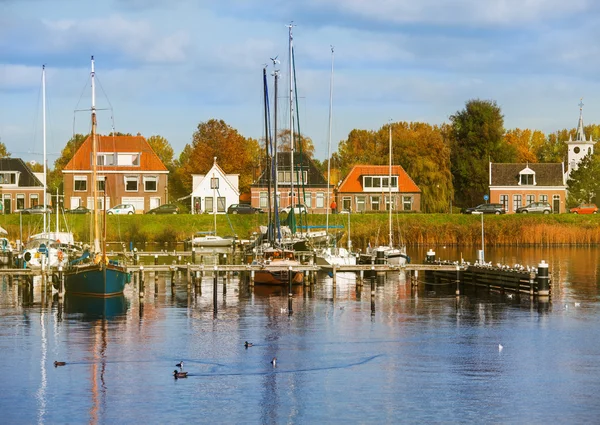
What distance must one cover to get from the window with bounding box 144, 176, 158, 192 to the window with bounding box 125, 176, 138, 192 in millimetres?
1315

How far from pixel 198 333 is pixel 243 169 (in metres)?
112

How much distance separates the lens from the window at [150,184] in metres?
138

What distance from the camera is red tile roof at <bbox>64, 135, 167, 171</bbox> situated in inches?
5399

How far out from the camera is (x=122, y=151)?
138500mm

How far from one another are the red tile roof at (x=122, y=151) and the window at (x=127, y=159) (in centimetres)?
48

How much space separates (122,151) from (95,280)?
76.4 m

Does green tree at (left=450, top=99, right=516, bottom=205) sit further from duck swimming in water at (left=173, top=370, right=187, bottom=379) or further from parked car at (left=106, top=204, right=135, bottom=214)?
duck swimming in water at (left=173, top=370, right=187, bottom=379)

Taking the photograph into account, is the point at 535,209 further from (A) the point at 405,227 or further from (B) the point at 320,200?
(B) the point at 320,200

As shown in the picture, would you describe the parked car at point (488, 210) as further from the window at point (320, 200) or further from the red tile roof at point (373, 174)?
the window at point (320, 200)

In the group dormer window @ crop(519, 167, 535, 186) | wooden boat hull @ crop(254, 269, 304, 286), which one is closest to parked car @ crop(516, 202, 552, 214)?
dormer window @ crop(519, 167, 535, 186)

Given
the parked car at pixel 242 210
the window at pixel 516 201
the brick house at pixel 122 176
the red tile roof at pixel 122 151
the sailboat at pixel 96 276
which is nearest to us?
the sailboat at pixel 96 276

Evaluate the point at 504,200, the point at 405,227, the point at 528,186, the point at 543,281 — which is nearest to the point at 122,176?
the point at 405,227

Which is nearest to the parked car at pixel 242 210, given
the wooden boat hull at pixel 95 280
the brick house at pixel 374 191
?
the brick house at pixel 374 191

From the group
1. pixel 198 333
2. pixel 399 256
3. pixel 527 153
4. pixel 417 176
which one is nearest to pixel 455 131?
pixel 417 176
